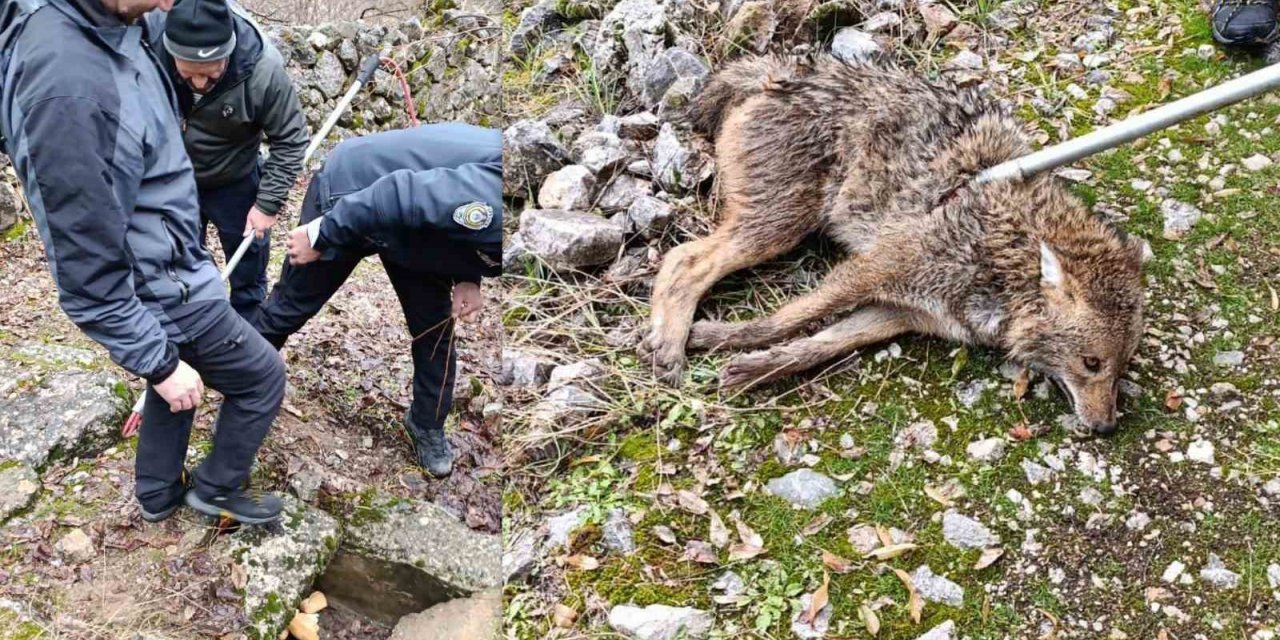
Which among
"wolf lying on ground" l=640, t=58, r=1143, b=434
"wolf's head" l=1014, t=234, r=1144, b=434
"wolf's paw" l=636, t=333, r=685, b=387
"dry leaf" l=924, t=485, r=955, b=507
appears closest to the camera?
"dry leaf" l=924, t=485, r=955, b=507

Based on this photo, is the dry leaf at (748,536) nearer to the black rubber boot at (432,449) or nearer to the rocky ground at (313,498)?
the rocky ground at (313,498)

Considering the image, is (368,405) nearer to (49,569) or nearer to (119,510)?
(119,510)

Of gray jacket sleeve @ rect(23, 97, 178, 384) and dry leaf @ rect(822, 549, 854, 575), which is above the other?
gray jacket sleeve @ rect(23, 97, 178, 384)

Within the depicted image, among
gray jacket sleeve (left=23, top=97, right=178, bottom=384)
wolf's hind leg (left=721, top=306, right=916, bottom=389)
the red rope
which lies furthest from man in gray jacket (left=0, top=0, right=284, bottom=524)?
wolf's hind leg (left=721, top=306, right=916, bottom=389)

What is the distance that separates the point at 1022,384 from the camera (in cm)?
336

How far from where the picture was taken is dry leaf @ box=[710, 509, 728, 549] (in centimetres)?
246

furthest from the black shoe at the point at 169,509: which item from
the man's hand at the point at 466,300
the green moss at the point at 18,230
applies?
the green moss at the point at 18,230

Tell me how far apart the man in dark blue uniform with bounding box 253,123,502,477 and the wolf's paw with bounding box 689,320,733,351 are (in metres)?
1.24

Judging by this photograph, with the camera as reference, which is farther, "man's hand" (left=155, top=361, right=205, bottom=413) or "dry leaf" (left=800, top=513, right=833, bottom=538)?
"man's hand" (left=155, top=361, right=205, bottom=413)

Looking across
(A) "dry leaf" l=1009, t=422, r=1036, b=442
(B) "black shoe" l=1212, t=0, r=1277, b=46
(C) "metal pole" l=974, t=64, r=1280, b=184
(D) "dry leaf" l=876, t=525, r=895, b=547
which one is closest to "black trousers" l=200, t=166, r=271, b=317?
(D) "dry leaf" l=876, t=525, r=895, b=547

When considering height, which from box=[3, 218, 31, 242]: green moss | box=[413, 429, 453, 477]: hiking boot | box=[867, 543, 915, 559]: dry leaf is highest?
box=[413, 429, 453, 477]: hiking boot

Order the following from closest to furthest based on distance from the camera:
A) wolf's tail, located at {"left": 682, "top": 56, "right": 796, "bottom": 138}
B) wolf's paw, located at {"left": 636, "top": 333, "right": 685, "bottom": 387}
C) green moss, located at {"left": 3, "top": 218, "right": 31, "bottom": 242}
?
wolf's paw, located at {"left": 636, "top": 333, "right": 685, "bottom": 387}, green moss, located at {"left": 3, "top": 218, "right": 31, "bottom": 242}, wolf's tail, located at {"left": 682, "top": 56, "right": 796, "bottom": 138}

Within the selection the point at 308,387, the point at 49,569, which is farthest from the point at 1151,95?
the point at 49,569

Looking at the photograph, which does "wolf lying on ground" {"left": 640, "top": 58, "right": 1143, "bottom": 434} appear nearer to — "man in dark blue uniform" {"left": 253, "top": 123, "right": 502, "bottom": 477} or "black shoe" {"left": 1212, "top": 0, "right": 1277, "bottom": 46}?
"black shoe" {"left": 1212, "top": 0, "right": 1277, "bottom": 46}
